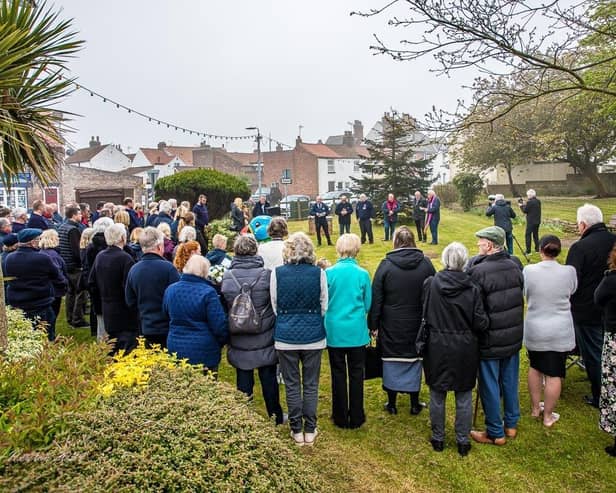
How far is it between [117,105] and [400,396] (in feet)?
53.8

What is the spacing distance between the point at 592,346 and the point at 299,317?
3.19 metres

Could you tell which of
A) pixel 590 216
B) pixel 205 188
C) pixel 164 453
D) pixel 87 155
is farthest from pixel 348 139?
pixel 164 453

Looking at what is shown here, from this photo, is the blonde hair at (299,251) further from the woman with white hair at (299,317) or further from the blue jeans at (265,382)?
the blue jeans at (265,382)

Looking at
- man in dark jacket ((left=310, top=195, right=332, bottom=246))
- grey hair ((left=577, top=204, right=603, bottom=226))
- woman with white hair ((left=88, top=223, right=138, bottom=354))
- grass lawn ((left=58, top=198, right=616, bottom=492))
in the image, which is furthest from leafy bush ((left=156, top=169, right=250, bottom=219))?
grey hair ((left=577, top=204, right=603, bottom=226))

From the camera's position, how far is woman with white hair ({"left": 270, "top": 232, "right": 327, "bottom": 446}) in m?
4.73

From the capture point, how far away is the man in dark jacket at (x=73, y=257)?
8.49m

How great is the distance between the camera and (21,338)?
534 centimetres

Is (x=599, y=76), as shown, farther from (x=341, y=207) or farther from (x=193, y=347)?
(x=341, y=207)

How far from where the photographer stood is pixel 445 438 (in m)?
5.03

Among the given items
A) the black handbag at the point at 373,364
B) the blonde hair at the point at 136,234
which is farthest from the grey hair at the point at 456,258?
the blonde hair at the point at 136,234

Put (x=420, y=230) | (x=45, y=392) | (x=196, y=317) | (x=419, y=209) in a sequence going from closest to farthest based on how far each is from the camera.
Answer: (x=45, y=392), (x=196, y=317), (x=419, y=209), (x=420, y=230)

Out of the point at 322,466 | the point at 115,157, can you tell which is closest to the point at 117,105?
the point at 322,466

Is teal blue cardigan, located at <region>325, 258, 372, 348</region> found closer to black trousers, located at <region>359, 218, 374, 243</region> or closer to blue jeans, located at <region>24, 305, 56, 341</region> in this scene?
blue jeans, located at <region>24, 305, 56, 341</region>

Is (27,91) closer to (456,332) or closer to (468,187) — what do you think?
(456,332)
